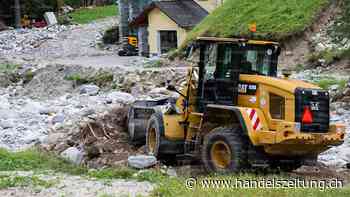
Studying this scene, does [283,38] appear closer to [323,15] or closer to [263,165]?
[323,15]

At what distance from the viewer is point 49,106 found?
90.4ft

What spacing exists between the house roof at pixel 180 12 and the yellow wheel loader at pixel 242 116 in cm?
3116

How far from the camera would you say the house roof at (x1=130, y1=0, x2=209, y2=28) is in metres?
46.7

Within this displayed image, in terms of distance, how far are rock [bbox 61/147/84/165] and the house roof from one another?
30550 millimetres

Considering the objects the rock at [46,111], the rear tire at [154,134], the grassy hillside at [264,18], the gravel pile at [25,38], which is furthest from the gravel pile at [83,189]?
the gravel pile at [25,38]

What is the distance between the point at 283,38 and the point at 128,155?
18553 millimetres

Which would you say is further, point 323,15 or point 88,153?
point 323,15

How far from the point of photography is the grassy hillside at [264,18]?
113ft

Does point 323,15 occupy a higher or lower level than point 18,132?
higher

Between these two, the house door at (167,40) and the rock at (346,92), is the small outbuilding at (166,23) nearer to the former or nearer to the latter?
the house door at (167,40)

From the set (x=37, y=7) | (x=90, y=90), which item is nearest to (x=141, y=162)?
(x=90, y=90)

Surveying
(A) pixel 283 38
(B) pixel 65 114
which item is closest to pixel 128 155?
(B) pixel 65 114

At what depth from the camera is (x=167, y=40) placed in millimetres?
48312

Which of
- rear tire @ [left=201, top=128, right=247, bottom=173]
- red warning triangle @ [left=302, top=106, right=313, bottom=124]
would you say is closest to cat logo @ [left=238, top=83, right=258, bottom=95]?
rear tire @ [left=201, top=128, right=247, bottom=173]
